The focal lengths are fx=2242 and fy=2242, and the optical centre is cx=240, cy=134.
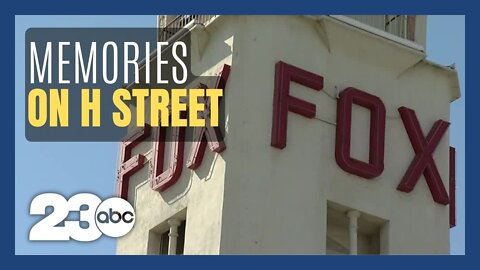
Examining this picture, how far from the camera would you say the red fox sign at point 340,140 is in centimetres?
4428

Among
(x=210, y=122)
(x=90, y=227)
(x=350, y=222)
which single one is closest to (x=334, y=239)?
(x=350, y=222)

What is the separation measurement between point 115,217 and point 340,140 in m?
5.35

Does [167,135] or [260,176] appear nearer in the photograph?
[260,176]

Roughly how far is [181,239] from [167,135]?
233 cm

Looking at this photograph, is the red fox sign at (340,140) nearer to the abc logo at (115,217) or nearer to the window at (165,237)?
the window at (165,237)

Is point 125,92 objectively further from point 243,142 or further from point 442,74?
point 442,74

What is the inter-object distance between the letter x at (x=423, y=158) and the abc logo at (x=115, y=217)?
18.6ft

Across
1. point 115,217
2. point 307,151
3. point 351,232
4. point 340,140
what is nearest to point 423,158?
point 340,140

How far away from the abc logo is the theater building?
3.11 feet

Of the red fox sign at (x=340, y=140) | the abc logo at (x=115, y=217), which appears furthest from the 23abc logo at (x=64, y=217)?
the red fox sign at (x=340, y=140)

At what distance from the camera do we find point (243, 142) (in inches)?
1720

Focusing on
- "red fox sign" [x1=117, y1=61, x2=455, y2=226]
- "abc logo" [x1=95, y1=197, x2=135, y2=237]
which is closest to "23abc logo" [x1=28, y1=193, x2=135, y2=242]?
"abc logo" [x1=95, y1=197, x2=135, y2=237]

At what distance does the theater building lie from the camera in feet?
142

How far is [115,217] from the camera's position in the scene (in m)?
42.0
